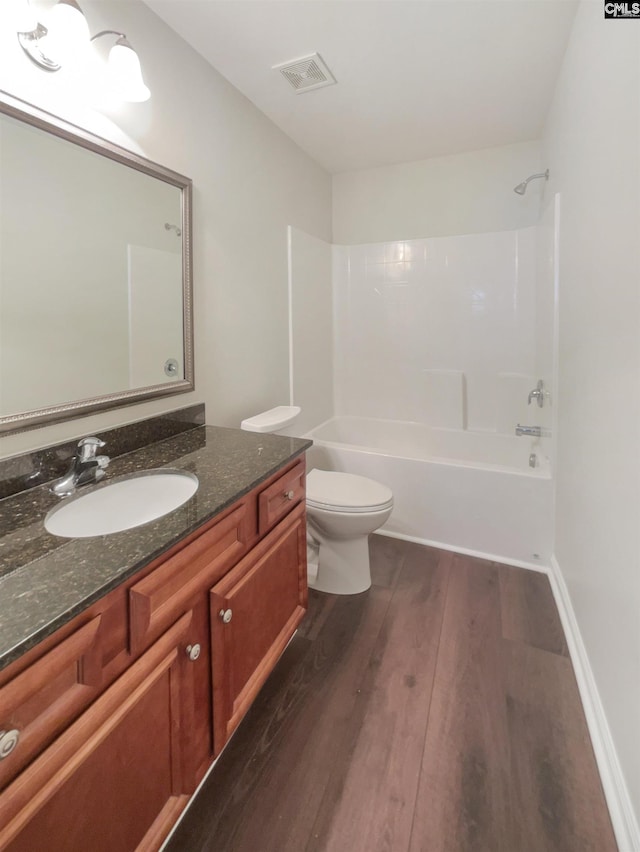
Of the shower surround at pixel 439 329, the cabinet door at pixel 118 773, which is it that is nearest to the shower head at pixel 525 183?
the shower surround at pixel 439 329

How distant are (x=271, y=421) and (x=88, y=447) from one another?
90cm

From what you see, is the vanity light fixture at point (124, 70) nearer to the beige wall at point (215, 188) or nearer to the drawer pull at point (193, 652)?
the beige wall at point (215, 188)

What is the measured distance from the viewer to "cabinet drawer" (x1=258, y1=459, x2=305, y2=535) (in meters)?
A: 1.22

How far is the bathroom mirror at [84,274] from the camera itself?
1.12 meters

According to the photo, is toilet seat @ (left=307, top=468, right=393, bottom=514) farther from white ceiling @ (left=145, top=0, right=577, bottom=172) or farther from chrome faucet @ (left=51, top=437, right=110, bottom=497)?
white ceiling @ (left=145, top=0, right=577, bottom=172)

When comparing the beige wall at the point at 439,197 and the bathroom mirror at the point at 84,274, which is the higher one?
the beige wall at the point at 439,197

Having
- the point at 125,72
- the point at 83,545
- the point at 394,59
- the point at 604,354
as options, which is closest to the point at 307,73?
the point at 394,59

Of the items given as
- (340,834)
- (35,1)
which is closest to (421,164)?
(35,1)

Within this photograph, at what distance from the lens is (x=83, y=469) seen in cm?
115

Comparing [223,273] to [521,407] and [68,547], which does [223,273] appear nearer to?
[68,547]

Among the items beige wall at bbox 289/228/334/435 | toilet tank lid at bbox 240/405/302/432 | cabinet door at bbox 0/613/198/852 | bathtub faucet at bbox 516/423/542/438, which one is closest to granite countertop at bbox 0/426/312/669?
cabinet door at bbox 0/613/198/852

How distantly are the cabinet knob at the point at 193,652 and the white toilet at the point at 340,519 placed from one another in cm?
94

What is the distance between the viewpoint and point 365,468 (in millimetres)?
2539

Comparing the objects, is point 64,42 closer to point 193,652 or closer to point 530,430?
point 193,652
